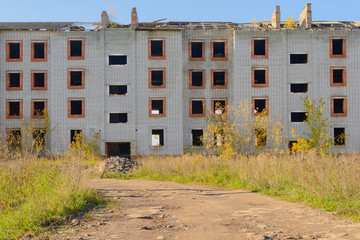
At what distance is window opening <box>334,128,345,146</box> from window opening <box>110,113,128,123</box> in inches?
819

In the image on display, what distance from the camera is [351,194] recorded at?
8898mm

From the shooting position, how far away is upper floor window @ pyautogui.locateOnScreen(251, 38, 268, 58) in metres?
34.6

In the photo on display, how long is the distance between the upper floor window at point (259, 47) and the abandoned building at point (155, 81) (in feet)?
0.33

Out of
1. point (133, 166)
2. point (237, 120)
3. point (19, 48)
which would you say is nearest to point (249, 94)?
point (237, 120)

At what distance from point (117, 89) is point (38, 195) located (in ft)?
86.3

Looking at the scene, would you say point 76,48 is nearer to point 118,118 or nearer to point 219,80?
point 118,118

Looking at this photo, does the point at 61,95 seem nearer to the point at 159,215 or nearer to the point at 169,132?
the point at 169,132

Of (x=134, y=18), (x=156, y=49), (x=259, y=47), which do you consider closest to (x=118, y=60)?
(x=156, y=49)

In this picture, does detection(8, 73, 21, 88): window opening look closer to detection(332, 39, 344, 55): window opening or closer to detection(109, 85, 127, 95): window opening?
detection(109, 85, 127, 95): window opening

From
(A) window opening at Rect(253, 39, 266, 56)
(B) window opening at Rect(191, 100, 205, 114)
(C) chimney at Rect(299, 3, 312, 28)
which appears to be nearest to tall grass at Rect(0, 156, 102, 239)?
(B) window opening at Rect(191, 100, 205, 114)

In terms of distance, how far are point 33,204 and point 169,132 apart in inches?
1025

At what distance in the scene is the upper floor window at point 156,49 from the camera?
3441cm

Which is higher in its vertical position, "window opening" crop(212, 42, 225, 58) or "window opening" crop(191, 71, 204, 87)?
"window opening" crop(212, 42, 225, 58)

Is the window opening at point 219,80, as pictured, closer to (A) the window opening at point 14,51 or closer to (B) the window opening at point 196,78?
(B) the window opening at point 196,78
